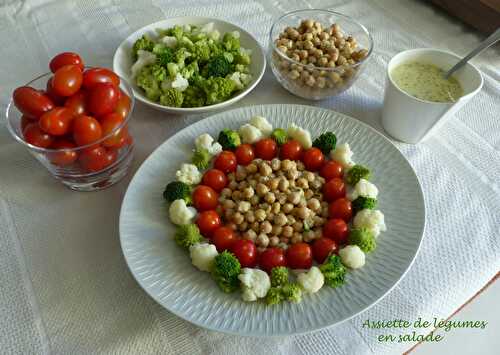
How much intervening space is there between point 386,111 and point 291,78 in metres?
0.27

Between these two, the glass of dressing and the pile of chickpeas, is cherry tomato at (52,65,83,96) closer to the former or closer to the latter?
the pile of chickpeas

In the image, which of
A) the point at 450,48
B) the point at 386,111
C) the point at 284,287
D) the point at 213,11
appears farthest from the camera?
the point at 213,11

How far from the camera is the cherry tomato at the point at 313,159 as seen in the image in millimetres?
984

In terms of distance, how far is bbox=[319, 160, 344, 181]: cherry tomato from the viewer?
3.14ft

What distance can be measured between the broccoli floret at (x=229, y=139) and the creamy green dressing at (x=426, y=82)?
445mm

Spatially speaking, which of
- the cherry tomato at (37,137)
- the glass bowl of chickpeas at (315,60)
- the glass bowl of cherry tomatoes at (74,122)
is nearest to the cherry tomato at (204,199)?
the glass bowl of cherry tomatoes at (74,122)

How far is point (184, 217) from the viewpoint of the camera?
858 mm

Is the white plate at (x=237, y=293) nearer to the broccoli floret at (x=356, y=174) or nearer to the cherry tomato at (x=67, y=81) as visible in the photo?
the broccoli floret at (x=356, y=174)

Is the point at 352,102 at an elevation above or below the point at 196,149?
above

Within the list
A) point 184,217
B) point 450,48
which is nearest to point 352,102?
point 450,48

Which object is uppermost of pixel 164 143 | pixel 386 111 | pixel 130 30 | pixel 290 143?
pixel 386 111

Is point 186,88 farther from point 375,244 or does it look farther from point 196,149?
point 375,244

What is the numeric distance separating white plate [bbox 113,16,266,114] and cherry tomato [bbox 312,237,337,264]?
17.6 inches

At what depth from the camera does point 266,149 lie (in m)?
1.00
